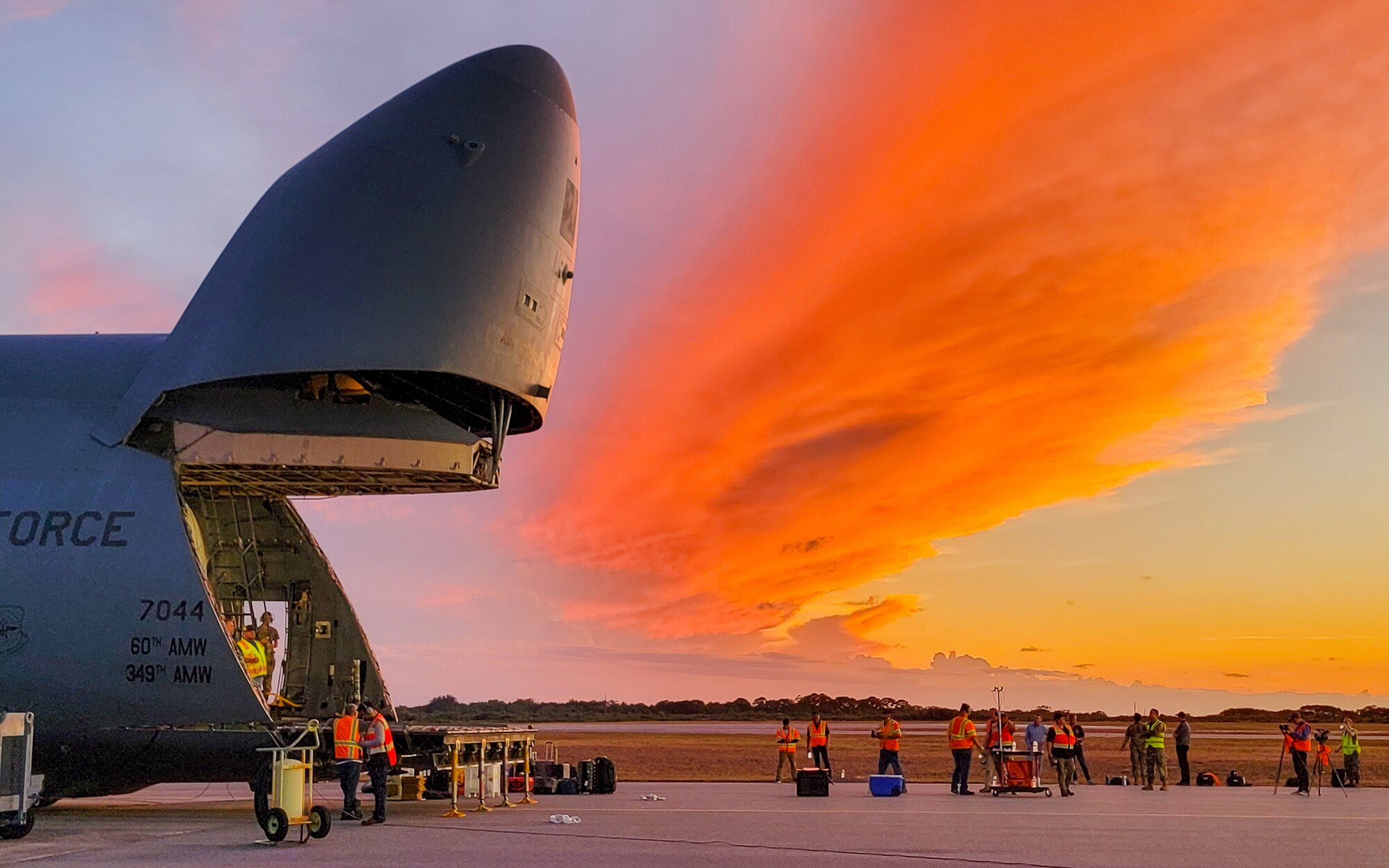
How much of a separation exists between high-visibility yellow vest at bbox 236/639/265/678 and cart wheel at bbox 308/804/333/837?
253 inches

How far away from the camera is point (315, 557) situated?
2314 cm

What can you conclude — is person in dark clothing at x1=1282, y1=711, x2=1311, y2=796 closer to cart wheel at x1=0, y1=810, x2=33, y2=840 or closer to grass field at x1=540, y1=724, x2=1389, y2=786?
grass field at x1=540, y1=724, x2=1389, y2=786

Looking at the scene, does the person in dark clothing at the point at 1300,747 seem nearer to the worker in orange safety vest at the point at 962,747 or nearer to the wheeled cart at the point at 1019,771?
the wheeled cart at the point at 1019,771

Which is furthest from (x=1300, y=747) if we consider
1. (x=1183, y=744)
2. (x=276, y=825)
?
(x=276, y=825)

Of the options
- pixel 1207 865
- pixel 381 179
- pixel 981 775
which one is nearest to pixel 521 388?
pixel 381 179

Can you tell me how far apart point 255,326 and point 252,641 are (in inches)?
271

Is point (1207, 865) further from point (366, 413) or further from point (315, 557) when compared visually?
point (315, 557)

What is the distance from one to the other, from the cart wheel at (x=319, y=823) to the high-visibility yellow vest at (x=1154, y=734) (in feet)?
63.2

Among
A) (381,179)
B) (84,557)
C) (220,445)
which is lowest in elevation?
(84,557)

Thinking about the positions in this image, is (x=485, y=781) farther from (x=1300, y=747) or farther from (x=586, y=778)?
(x=1300, y=747)

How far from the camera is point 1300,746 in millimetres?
27688

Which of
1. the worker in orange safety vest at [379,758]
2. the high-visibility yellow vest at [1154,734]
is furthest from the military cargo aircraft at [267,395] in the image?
the high-visibility yellow vest at [1154,734]

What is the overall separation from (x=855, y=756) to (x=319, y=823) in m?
31.6

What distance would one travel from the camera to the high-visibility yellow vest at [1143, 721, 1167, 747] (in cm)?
2717
